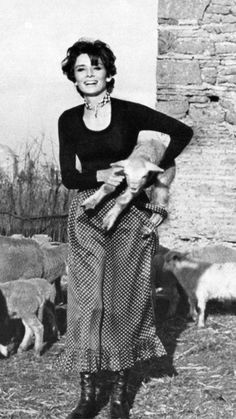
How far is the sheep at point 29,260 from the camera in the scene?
20.1 ft

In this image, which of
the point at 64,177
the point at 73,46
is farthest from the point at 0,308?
the point at 73,46

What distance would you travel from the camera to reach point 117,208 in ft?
12.9

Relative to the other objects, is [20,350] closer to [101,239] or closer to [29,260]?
[29,260]

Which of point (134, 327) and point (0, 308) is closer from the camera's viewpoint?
point (134, 327)

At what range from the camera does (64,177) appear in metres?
4.02

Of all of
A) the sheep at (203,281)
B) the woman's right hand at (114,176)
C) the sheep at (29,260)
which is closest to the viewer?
the woman's right hand at (114,176)

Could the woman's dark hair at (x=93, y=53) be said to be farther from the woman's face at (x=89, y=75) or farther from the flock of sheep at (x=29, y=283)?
the flock of sheep at (x=29, y=283)

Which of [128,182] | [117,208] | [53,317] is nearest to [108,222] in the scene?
[117,208]

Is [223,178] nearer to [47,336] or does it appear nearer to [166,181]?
[47,336]

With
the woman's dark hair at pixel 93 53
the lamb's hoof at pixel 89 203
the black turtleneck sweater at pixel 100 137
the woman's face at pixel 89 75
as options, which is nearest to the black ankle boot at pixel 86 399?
the lamb's hoof at pixel 89 203

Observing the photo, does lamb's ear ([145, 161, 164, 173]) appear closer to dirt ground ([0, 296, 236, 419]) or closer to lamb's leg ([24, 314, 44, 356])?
dirt ground ([0, 296, 236, 419])

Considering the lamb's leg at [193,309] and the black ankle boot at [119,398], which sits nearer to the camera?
the black ankle boot at [119,398]

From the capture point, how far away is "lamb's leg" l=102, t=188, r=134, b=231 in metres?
3.91

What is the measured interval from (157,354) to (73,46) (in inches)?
70.9
